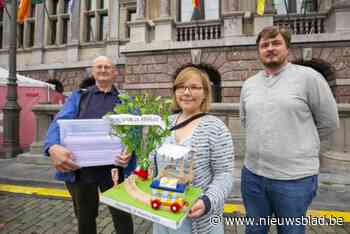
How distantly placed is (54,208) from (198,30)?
8512 millimetres

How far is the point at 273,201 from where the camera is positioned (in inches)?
71.1

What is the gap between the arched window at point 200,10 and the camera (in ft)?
35.8

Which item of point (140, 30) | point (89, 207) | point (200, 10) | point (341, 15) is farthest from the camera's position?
point (200, 10)

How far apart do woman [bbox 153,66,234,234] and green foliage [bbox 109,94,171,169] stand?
3.9 inches

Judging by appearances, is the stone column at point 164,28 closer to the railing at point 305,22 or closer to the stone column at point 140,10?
the stone column at point 140,10

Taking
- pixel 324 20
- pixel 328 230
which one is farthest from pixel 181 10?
pixel 328 230

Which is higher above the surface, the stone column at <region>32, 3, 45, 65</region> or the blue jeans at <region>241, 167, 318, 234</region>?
the stone column at <region>32, 3, 45, 65</region>

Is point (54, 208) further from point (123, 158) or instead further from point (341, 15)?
point (341, 15)

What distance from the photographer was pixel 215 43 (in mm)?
9602

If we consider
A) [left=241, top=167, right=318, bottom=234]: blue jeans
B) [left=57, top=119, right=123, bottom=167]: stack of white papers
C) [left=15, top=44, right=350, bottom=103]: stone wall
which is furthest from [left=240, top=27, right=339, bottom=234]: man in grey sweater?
[left=15, top=44, right=350, bottom=103]: stone wall

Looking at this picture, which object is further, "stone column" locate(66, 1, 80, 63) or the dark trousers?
"stone column" locate(66, 1, 80, 63)

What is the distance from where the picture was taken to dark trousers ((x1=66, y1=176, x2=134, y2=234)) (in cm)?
214

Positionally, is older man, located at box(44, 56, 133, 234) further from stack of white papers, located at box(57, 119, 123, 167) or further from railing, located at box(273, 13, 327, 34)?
railing, located at box(273, 13, 327, 34)

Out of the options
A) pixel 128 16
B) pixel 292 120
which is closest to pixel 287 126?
pixel 292 120
